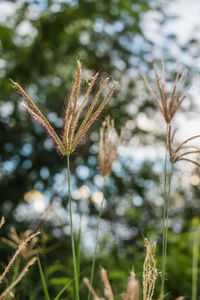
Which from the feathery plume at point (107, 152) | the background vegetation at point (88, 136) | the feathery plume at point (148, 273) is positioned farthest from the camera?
the background vegetation at point (88, 136)

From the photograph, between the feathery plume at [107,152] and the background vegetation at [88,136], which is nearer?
the feathery plume at [107,152]

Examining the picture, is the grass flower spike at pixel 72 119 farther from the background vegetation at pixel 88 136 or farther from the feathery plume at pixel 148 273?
the background vegetation at pixel 88 136

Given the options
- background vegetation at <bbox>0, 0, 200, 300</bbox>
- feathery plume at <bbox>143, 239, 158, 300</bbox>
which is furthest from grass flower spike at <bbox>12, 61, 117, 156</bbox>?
background vegetation at <bbox>0, 0, 200, 300</bbox>

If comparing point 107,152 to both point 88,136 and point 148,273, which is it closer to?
point 148,273

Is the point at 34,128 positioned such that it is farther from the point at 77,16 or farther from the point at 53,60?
the point at 77,16

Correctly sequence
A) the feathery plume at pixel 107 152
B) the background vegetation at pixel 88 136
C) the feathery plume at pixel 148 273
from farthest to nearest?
the background vegetation at pixel 88 136
the feathery plume at pixel 107 152
the feathery plume at pixel 148 273

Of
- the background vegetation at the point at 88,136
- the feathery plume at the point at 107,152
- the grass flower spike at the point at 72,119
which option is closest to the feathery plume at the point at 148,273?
the grass flower spike at the point at 72,119

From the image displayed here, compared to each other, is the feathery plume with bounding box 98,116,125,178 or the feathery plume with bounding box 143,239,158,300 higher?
the feathery plume with bounding box 98,116,125,178

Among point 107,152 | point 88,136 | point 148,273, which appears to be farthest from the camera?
point 88,136

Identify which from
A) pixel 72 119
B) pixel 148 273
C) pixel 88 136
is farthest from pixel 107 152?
pixel 88 136

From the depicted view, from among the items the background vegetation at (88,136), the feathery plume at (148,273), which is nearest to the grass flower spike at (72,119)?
the feathery plume at (148,273)

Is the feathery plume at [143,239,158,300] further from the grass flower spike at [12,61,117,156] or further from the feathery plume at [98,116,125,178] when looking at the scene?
the feathery plume at [98,116,125,178]

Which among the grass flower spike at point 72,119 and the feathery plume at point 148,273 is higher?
the grass flower spike at point 72,119

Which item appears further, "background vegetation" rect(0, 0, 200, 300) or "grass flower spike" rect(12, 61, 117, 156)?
"background vegetation" rect(0, 0, 200, 300)
